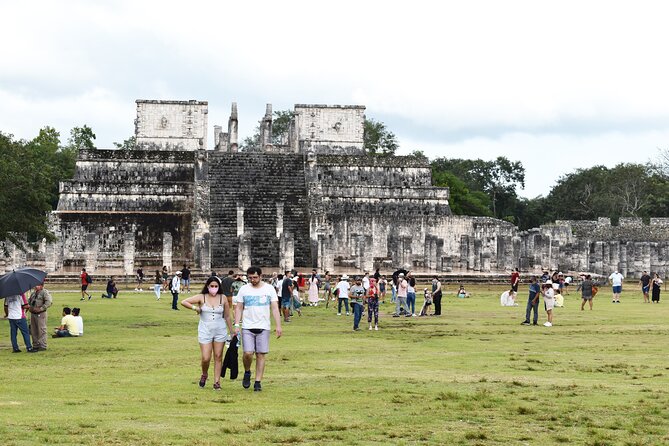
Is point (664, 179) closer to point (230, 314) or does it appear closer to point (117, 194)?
point (117, 194)

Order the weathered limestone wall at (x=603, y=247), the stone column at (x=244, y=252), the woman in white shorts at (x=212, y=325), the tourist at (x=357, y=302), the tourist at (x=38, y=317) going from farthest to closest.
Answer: the weathered limestone wall at (x=603, y=247), the stone column at (x=244, y=252), the tourist at (x=357, y=302), the tourist at (x=38, y=317), the woman in white shorts at (x=212, y=325)

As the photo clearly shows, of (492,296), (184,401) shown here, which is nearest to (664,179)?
(492,296)

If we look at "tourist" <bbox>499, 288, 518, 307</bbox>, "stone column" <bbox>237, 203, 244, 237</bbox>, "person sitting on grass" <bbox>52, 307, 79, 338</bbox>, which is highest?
"stone column" <bbox>237, 203, 244, 237</bbox>

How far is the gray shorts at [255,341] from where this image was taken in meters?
12.8

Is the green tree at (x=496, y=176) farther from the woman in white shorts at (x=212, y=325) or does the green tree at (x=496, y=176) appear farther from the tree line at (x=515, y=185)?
the woman in white shorts at (x=212, y=325)

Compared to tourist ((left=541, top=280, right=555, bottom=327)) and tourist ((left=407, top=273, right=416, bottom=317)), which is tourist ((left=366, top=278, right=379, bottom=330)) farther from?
tourist ((left=541, top=280, right=555, bottom=327))

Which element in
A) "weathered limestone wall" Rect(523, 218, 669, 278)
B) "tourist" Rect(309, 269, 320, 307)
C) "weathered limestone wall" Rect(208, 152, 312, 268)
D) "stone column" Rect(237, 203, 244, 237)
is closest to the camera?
"tourist" Rect(309, 269, 320, 307)

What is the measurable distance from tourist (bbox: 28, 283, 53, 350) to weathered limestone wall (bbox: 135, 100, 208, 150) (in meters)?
39.2

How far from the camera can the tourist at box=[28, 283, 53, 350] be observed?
17609 mm

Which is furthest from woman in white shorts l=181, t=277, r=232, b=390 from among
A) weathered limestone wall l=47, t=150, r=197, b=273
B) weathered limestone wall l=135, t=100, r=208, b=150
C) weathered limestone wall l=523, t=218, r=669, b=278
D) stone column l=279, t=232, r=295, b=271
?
weathered limestone wall l=135, t=100, r=208, b=150

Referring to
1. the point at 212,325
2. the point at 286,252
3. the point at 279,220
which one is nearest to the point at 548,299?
the point at 212,325

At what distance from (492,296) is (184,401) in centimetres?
2358

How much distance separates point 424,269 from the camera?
4550 centimetres

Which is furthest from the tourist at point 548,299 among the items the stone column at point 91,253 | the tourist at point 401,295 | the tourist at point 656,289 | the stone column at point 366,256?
the stone column at point 91,253
